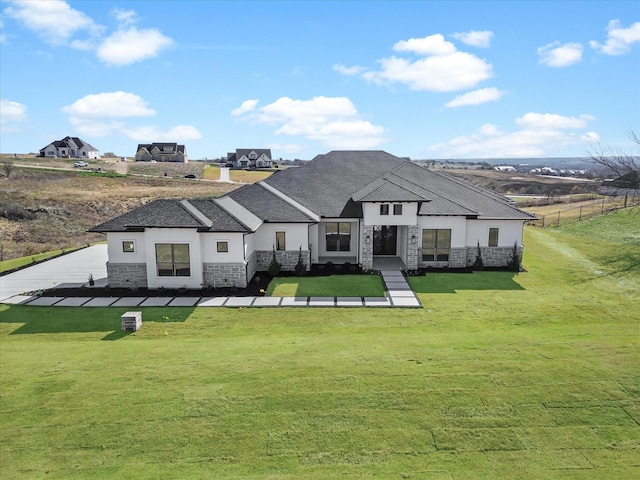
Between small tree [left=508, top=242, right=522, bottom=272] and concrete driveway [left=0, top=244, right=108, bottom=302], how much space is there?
2276 cm

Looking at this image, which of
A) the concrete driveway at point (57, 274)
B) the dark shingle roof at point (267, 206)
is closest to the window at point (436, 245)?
the dark shingle roof at point (267, 206)

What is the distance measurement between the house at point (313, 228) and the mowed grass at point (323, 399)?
5.10m

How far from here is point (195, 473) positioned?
27.4 feet

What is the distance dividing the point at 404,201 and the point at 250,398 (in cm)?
1617

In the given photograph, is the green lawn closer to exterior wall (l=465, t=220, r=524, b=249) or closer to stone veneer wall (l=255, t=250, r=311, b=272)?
stone veneer wall (l=255, t=250, r=311, b=272)

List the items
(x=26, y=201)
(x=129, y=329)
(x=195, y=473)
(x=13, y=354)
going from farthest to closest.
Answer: (x=26, y=201) → (x=129, y=329) → (x=13, y=354) → (x=195, y=473)

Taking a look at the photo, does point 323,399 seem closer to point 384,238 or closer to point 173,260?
point 173,260

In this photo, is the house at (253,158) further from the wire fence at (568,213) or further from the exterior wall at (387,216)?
the exterior wall at (387,216)

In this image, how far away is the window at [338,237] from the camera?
A: 88.4 feet

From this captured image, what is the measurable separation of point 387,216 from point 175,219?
37.5ft

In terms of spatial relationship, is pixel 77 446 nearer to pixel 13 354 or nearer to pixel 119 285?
pixel 13 354

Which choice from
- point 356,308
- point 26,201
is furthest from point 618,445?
point 26,201

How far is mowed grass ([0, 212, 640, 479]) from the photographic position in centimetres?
861

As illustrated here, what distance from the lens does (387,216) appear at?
2458 centimetres
